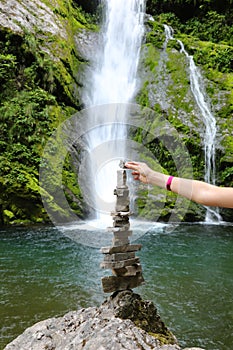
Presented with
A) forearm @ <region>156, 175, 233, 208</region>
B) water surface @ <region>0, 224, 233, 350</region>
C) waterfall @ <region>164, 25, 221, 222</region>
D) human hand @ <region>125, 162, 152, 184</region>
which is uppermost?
waterfall @ <region>164, 25, 221, 222</region>

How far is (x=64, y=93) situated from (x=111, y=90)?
3.05 m

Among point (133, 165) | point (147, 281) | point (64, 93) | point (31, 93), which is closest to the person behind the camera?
point (133, 165)

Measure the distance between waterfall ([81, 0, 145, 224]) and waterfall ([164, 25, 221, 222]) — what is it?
2.59m

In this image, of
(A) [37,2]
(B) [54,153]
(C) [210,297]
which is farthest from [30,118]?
(C) [210,297]

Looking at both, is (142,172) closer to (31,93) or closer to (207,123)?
(31,93)

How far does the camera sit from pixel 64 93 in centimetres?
1555

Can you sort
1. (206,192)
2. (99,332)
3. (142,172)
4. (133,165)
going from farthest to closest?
(99,332), (133,165), (142,172), (206,192)

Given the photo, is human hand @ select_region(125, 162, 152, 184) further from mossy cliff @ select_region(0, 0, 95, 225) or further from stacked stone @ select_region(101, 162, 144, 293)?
mossy cliff @ select_region(0, 0, 95, 225)

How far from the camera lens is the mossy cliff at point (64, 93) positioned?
12.3 meters

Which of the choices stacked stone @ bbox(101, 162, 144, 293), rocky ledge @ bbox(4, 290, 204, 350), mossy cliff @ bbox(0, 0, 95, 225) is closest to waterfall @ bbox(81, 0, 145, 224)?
mossy cliff @ bbox(0, 0, 95, 225)

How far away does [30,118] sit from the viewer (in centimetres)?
1304

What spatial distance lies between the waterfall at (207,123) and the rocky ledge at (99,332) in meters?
10.8

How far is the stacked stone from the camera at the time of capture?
3549 mm

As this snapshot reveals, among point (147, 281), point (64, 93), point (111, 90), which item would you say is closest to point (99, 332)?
point (147, 281)
